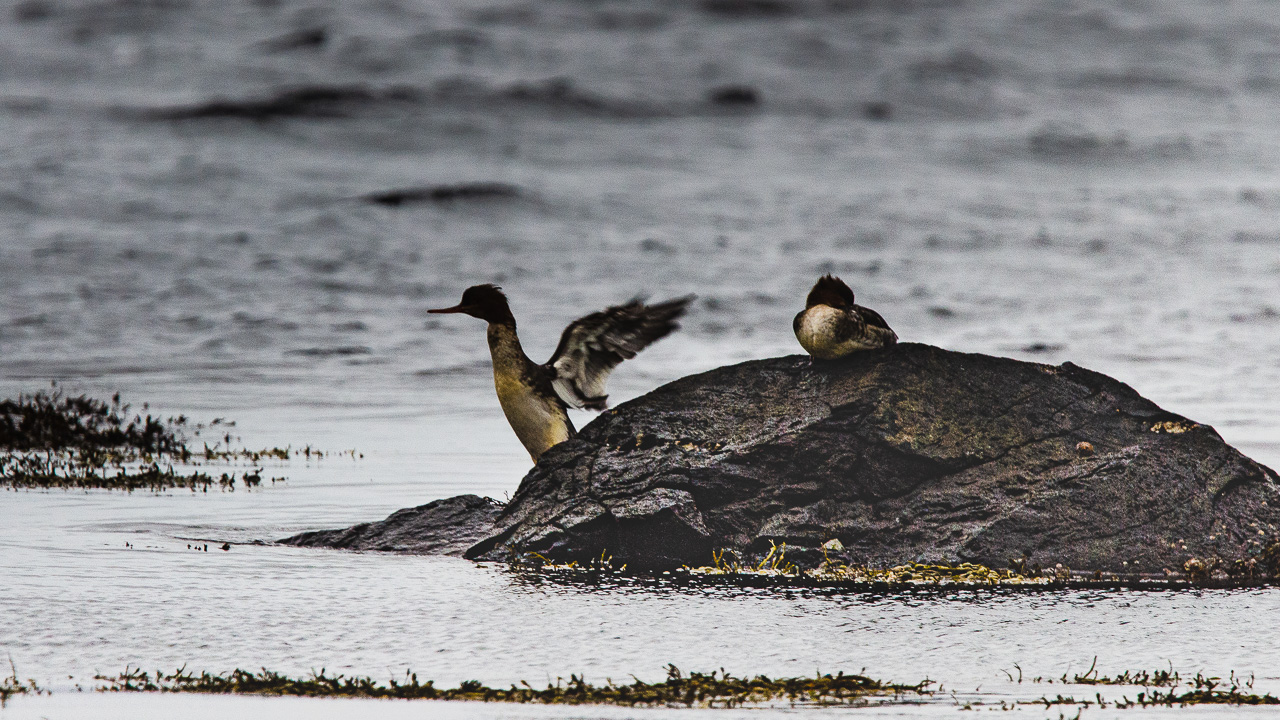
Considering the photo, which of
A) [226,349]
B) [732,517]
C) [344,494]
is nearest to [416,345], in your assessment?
[226,349]

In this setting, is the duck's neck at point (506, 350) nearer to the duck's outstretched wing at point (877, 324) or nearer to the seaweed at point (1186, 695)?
the duck's outstretched wing at point (877, 324)

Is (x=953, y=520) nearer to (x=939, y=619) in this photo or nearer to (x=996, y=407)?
(x=996, y=407)

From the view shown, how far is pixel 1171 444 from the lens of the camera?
377 inches

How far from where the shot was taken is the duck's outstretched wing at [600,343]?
10438mm

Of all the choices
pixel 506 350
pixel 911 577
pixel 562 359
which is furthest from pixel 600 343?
pixel 911 577

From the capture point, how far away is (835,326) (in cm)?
995

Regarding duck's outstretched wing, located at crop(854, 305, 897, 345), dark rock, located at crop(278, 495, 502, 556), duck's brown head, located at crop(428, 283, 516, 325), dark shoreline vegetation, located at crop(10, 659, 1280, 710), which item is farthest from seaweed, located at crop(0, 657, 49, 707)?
duck's outstretched wing, located at crop(854, 305, 897, 345)

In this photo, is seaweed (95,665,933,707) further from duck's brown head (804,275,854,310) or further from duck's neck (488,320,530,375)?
duck's neck (488,320,530,375)

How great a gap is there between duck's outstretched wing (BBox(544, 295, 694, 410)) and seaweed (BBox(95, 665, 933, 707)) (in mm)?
4199

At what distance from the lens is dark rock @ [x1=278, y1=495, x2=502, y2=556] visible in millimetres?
10148

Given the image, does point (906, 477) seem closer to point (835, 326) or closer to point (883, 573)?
point (883, 573)

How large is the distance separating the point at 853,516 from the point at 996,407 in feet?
4.29

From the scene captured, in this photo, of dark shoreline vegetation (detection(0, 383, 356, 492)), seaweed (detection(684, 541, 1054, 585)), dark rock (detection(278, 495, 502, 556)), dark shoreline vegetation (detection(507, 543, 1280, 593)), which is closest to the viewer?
dark shoreline vegetation (detection(507, 543, 1280, 593))

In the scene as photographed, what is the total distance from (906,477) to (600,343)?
2.46 metres
